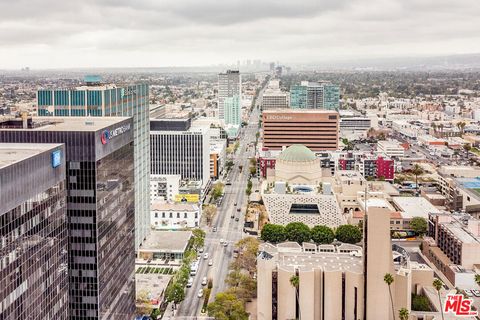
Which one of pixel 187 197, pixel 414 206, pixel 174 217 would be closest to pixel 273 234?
pixel 174 217

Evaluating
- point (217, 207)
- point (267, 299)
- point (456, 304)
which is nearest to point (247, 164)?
point (217, 207)

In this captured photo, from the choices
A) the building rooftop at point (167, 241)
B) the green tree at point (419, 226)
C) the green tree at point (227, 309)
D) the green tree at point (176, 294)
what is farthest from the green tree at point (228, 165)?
the green tree at point (227, 309)

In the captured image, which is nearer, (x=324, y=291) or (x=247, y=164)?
(x=324, y=291)

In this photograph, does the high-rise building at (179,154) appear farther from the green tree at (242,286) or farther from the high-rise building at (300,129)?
the green tree at (242,286)

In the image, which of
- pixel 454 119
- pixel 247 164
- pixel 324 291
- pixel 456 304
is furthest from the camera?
pixel 454 119

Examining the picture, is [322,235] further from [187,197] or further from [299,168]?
[187,197]

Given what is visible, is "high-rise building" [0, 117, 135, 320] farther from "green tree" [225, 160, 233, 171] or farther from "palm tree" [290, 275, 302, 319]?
"green tree" [225, 160, 233, 171]

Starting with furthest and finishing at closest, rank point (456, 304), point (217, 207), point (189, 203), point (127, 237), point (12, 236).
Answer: point (217, 207), point (189, 203), point (127, 237), point (456, 304), point (12, 236)

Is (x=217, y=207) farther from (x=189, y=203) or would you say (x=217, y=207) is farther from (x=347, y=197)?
(x=347, y=197)
